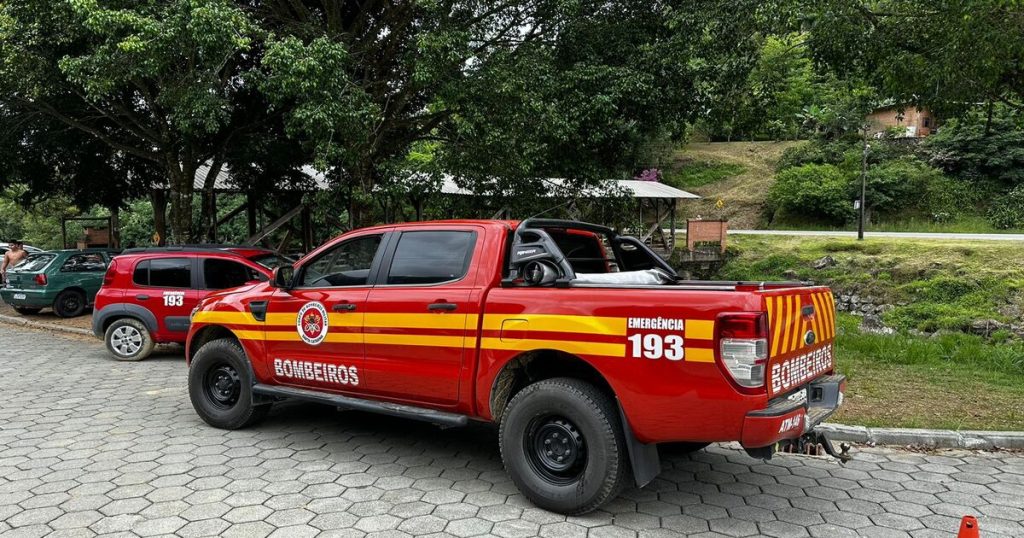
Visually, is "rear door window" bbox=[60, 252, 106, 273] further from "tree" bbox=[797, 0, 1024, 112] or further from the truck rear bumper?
the truck rear bumper

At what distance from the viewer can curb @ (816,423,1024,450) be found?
5.47 m

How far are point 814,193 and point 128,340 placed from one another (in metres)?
36.1

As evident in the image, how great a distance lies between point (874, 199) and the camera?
35.8 m

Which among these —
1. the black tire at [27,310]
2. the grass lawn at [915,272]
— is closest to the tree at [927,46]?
the grass lawn at [915,272]

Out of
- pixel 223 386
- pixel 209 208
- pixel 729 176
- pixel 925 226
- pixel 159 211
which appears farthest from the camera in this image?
pixel 729 176

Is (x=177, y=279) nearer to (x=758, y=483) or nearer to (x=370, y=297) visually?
(x=370, y=297)

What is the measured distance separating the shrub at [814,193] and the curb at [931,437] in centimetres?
3388

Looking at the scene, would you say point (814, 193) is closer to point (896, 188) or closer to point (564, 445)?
point (896, 188)

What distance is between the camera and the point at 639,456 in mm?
3863

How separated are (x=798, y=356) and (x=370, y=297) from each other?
3039 mm

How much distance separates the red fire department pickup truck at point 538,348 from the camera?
3.57 metres

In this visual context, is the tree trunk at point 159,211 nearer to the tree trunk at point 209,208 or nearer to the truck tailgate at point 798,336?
the tree trunk at point 209,208

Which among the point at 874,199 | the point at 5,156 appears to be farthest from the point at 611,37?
the point at 874,199

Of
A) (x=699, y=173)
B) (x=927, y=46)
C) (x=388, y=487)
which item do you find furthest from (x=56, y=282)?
(x=699, y=173)
